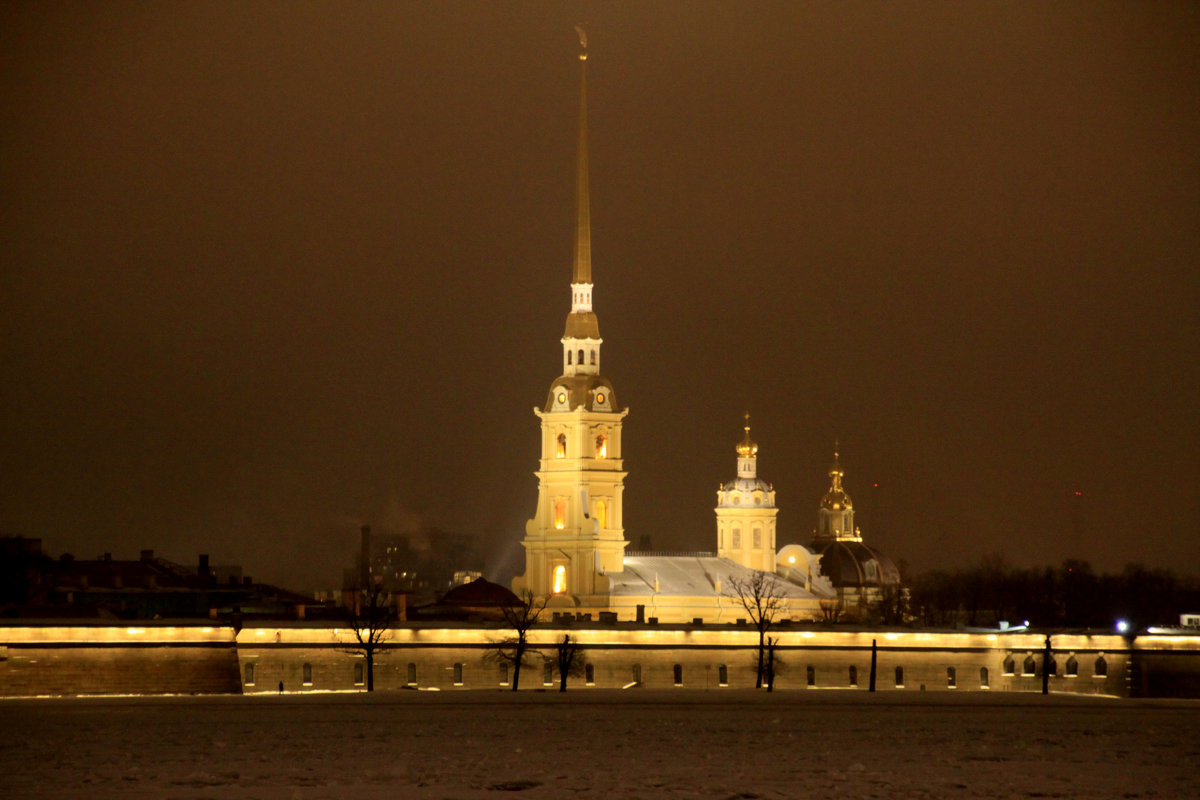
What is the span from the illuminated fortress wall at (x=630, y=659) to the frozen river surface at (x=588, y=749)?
1252cm

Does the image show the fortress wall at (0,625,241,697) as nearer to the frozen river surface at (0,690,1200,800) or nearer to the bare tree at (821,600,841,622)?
the frozen river surface at (0,690,1200,800)

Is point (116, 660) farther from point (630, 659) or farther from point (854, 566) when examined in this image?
point (854, 566)

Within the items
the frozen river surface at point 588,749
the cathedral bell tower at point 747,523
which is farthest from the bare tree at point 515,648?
the cathedral bell tower at point 747,523

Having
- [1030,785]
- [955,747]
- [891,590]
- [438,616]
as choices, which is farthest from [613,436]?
[1030,785]

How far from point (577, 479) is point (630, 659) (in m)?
40.2

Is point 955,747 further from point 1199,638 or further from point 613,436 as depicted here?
point 613,436

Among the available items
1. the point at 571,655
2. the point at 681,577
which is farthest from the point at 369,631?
the point at 681,577

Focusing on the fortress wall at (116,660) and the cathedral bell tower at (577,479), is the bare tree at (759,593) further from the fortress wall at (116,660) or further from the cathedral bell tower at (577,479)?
the fortress wall at (116,660)

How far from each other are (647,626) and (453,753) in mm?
50742

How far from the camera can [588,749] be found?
203ft

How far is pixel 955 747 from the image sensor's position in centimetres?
6375

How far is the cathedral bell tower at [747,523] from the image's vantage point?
161m

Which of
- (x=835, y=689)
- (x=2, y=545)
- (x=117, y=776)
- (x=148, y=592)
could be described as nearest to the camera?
(x=117, y=776)

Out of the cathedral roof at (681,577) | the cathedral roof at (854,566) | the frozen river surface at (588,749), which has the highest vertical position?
the cathedral roof at (854,566)
